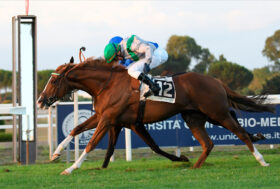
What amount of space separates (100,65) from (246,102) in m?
2.07

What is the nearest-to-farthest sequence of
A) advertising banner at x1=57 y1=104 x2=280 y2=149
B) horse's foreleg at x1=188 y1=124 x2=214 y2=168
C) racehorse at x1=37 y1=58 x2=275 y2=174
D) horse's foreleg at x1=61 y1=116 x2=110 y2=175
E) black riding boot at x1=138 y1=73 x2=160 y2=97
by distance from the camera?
horse's foreleg at x1=61 y1=116 x2=110 y2=175 < black riding boot at x1=138 y1=73 x2=160 y2=97 < racehorse at x1=37 y1=58 x2=275 y2=174 < horse's foreleg at x1=188 y1=124 x2=214 y2=168 < advertising banner at x1=57 y1=104 x2=280 y2=149

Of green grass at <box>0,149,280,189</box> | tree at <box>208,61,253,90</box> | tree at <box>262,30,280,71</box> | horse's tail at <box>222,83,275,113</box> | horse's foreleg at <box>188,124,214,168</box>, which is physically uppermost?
tree at <box>262,30,280,71</box>

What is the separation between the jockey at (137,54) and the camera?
6488 millimetres

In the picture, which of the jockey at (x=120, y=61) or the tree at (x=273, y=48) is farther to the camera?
the tree at (x=273, y=48)

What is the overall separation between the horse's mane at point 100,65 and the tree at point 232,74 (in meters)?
23.2

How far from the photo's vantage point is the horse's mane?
6.79 m

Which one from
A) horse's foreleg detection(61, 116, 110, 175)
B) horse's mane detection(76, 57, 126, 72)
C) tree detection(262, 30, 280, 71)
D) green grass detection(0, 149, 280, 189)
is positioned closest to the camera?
green grass detection(0, 149, 280, 189)

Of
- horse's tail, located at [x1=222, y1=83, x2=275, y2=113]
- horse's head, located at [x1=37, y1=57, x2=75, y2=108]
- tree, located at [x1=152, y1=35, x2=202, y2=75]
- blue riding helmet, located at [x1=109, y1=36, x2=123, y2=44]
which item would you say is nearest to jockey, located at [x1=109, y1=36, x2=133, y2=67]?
blue riding helmet, located at [x1=109, y1=36, x2=123, y2=44]

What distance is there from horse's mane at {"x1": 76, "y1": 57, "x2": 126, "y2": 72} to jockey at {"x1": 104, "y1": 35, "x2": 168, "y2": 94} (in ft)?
0.23

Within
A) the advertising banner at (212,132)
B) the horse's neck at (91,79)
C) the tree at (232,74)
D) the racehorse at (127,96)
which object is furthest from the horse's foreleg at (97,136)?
the tree at (232,74)

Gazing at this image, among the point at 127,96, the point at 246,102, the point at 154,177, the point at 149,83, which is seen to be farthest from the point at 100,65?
the point at 246,102

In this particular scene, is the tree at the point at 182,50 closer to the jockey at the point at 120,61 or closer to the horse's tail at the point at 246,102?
the horse's tail at the point at 246,102

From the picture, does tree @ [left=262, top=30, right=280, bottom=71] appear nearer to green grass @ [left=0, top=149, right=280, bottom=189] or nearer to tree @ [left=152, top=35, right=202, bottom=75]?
tree @ [left=152, top=35, right=202, bottom=75]

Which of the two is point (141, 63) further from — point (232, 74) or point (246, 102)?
point (232, 74)
